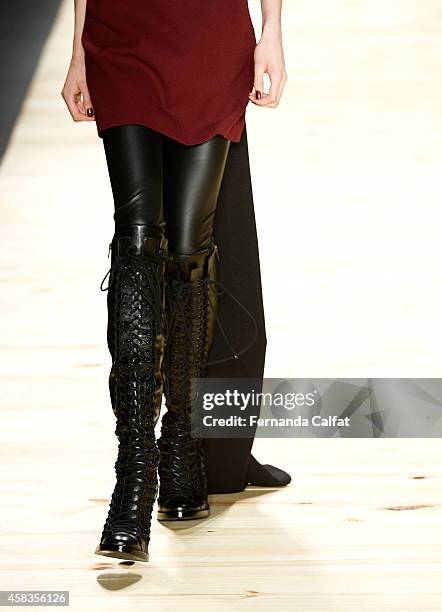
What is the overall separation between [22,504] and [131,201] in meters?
0.47

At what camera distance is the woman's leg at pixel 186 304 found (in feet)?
5.49

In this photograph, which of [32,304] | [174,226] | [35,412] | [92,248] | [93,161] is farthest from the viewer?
[93,161]

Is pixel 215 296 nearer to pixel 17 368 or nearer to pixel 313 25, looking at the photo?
pixel 17 368

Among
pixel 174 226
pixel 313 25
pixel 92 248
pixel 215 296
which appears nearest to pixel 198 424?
pixel 215 296

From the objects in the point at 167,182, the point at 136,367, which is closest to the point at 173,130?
the point at 167,182

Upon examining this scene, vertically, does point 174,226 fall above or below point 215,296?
above

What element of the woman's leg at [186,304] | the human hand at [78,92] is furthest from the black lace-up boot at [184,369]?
the human hand at [78,92]

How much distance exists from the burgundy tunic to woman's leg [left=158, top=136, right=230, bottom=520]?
0.04m

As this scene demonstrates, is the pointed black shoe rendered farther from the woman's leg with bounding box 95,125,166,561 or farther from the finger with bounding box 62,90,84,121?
the finger with bounding box 62,90,84,121

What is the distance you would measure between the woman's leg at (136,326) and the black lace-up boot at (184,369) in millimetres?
72

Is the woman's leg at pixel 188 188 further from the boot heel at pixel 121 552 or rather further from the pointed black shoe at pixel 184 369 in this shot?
the boot heel at pixel 121 552

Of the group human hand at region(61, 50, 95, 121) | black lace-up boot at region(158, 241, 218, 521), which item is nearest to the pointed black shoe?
black lace-up boot at region(158, 241, 218, 521)

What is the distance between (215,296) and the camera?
1.76 meters

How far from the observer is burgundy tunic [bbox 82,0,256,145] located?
1646mm
